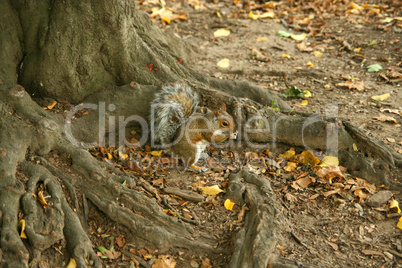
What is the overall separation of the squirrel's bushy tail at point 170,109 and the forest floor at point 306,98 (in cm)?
24

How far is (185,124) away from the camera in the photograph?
3.75 meters

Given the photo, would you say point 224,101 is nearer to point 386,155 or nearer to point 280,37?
point 386,155

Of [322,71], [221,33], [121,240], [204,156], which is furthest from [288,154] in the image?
[221,33]

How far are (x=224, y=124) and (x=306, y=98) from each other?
58.8 inches

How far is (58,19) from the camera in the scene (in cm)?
331

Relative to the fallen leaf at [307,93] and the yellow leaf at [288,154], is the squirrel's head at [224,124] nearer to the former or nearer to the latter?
the yellow leaf at [288,154]

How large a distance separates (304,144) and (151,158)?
58.4 inches

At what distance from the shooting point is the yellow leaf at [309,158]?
3.59 metres

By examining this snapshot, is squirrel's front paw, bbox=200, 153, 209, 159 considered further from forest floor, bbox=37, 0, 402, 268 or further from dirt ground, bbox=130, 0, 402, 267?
dirt ground, bbox=130, 0, 402, 267

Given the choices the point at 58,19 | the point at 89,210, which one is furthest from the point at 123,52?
the point at 89,210

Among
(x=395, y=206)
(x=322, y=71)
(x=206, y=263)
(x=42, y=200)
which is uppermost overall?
(x=322, y=71)

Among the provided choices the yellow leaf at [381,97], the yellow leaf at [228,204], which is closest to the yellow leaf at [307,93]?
the yellow leaf at [381,97]

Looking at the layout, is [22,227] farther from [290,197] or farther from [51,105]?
[290,197]

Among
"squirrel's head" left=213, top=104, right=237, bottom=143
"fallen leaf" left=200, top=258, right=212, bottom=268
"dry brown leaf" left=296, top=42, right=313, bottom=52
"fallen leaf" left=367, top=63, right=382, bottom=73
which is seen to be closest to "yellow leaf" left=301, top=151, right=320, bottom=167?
"squirrel's head" left=213, top=104, right=237, bottom=143
